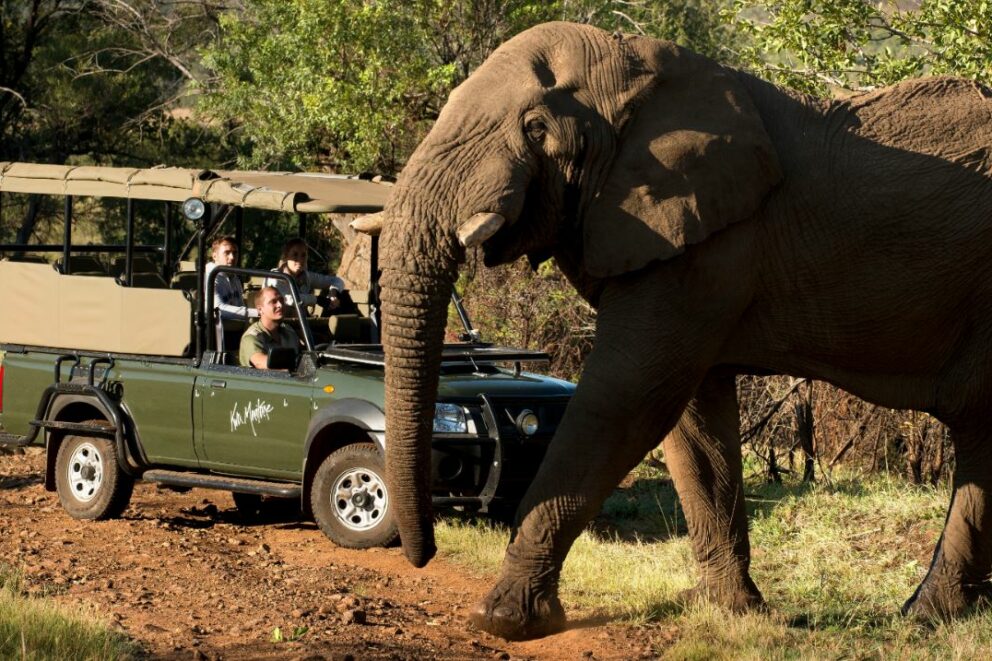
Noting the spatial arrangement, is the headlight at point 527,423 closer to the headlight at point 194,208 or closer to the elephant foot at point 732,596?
the elephant foot at point 732,596

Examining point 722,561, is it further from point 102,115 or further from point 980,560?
point 102,115

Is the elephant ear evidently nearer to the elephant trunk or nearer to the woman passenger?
the elephant trunk

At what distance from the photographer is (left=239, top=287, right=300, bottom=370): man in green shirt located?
1048 cm

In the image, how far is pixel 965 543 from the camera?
736cm

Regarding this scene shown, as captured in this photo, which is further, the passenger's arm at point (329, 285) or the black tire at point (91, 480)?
the passenger's arm at point (329, 285)

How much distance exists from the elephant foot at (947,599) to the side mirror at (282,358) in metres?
4.66

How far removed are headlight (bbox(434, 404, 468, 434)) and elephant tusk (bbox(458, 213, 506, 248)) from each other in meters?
3.62

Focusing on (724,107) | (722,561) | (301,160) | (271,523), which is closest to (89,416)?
(271,523)

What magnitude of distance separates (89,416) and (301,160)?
788cm

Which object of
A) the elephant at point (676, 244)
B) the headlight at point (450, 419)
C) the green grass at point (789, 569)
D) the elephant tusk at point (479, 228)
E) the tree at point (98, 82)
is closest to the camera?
the elephant tusk at point (479, 228)

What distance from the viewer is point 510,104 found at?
6512mm

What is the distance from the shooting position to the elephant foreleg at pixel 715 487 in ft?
25.1

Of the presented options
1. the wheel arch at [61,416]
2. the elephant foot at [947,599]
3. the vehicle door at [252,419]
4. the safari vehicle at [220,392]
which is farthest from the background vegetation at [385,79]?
the wheel arch at [61,416]

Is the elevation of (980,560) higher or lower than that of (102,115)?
lower
